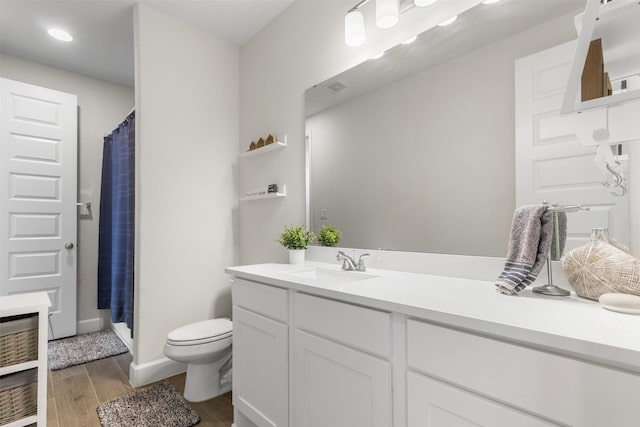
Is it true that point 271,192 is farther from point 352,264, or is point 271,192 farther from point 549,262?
point 549,262

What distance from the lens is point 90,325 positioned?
3264mm

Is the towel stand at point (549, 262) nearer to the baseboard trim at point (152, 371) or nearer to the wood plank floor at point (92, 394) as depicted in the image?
the wood plank floor at point (92, 394)

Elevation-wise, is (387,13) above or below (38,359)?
above

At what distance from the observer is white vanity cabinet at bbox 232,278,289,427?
1.37 metres

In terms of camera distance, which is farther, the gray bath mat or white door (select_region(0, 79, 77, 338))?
white door (select_region(0, 79, 77, 338))

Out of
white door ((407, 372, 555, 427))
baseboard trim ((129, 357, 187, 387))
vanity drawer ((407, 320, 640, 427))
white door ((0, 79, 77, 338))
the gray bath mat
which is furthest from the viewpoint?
white door ((0, 79, 77, 338))

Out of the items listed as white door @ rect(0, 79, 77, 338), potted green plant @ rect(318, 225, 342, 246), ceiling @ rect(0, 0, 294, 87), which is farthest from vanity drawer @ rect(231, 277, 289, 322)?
white door @ rect(0, 79, 77, 338)

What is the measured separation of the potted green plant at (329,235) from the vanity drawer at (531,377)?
105cm

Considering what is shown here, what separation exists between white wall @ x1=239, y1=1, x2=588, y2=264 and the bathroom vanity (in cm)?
85

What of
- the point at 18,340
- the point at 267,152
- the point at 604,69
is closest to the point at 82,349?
the point at 18,340

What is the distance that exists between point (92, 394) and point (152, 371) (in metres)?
0.35

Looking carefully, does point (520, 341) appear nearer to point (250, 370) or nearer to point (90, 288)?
point (250, 370)

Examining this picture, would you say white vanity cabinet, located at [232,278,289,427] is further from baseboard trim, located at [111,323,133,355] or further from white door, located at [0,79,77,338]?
white door, located at [0,79,77,338]

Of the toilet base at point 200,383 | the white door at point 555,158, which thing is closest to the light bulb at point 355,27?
the white door at point 555,158
